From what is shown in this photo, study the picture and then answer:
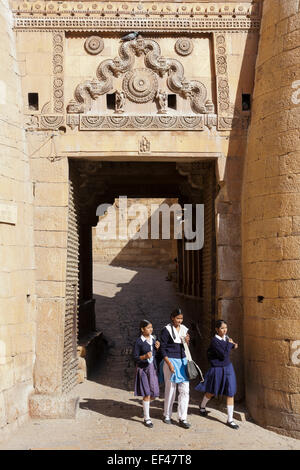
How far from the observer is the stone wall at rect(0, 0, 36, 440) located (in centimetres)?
623

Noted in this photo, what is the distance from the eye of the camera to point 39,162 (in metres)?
7.16

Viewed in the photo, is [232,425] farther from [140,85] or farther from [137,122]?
[140,85]

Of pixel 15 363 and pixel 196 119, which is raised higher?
pixel 196 119

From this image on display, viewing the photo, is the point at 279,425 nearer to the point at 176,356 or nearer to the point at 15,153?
the point at 176,356

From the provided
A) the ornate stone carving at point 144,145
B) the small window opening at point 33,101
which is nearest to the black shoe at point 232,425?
the ornate stone carving at point 144,145

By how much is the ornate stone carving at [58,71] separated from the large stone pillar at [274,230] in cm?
291

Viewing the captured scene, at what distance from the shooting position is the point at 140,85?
737 cm

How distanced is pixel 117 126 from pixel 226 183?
6.10 feet

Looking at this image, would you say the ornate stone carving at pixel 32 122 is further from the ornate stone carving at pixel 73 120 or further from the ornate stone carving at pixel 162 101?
the ornate stone carving at pixel 162 101

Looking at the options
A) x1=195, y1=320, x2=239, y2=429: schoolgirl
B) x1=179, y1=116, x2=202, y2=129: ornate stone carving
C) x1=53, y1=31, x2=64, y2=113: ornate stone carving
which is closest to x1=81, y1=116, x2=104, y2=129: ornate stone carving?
x1=53, y1=31, x2=64, y2=113: ornate stone carving

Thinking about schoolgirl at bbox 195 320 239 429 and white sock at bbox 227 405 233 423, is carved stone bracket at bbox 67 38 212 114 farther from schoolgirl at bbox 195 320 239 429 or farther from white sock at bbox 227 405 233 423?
white sock at bbox 227 405 233 423

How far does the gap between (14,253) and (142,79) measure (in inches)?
129

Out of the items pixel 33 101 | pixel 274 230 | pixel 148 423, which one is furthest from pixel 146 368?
pixel 33 101

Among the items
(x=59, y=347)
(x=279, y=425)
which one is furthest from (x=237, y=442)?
(x=59, y=347)
